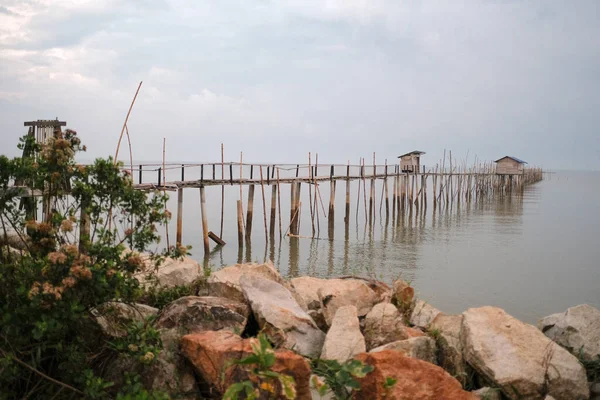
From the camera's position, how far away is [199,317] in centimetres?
516

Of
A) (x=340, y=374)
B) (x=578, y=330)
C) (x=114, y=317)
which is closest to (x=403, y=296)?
(x=578, y=330)

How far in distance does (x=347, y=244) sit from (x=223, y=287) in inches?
595

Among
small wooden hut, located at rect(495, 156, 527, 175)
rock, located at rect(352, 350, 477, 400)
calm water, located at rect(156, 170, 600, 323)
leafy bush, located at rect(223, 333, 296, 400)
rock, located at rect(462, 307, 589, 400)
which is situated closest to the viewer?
leafy bush, located at rect(223, 333, 296, 400)

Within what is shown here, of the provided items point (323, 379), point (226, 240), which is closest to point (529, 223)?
point (226, 240)

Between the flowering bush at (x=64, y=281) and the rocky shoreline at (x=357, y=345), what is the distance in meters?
0.37

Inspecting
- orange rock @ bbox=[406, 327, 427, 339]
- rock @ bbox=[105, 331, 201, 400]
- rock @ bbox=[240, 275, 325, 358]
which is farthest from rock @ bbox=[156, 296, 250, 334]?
orange rock @ bbox=[406, 327, 427, 339]

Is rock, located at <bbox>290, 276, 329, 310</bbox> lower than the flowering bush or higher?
lower

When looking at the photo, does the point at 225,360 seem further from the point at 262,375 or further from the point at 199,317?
the point at 199,317

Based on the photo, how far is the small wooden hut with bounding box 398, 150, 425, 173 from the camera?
35.0 m

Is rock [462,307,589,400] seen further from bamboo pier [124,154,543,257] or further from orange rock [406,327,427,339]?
bamboo pier [124,154,543,257]

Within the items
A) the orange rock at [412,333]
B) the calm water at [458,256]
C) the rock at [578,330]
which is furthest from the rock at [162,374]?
the calm water at [458,256]

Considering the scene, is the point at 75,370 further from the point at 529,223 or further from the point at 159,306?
the point at 529,223

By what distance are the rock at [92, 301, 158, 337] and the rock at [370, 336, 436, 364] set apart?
230 cm

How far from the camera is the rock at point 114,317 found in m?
4.81
